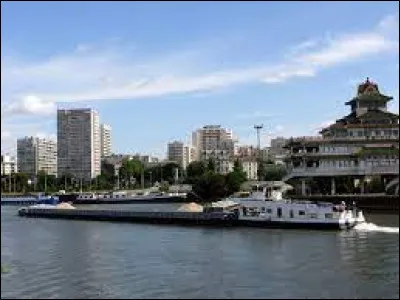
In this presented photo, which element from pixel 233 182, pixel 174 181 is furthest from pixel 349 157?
pixel 174 181

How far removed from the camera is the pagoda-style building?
50.0 m

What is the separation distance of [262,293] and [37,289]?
564 cm

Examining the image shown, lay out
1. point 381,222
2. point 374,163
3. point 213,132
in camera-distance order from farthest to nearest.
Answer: point 213,132, point 374,163, point 381,222

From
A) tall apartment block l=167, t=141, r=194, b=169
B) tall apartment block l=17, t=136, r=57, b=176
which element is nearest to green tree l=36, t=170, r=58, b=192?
tall apartment block l=17, t=136, r=57, b=176

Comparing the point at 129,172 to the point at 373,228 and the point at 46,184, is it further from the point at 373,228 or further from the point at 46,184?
the point at 373,228

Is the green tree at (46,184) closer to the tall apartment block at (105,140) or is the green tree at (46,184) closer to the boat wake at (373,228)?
the tall apartment block at (105,140)

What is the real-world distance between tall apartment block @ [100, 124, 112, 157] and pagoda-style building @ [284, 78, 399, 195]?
128 meters

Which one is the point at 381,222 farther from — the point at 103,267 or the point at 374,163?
the point at 103,267

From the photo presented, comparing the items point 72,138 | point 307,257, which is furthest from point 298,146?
point 72,138

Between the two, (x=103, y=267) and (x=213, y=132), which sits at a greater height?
(x=213, y=132)

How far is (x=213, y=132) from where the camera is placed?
195000mm

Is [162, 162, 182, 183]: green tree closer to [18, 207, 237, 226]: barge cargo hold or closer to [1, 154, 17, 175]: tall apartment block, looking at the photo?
[1, 154, 17, 175]: tall apartment block

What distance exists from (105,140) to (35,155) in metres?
33.5

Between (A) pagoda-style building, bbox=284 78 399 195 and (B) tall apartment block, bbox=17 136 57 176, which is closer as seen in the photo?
(A) pagoda-style building, bbox=284 78 399 195
